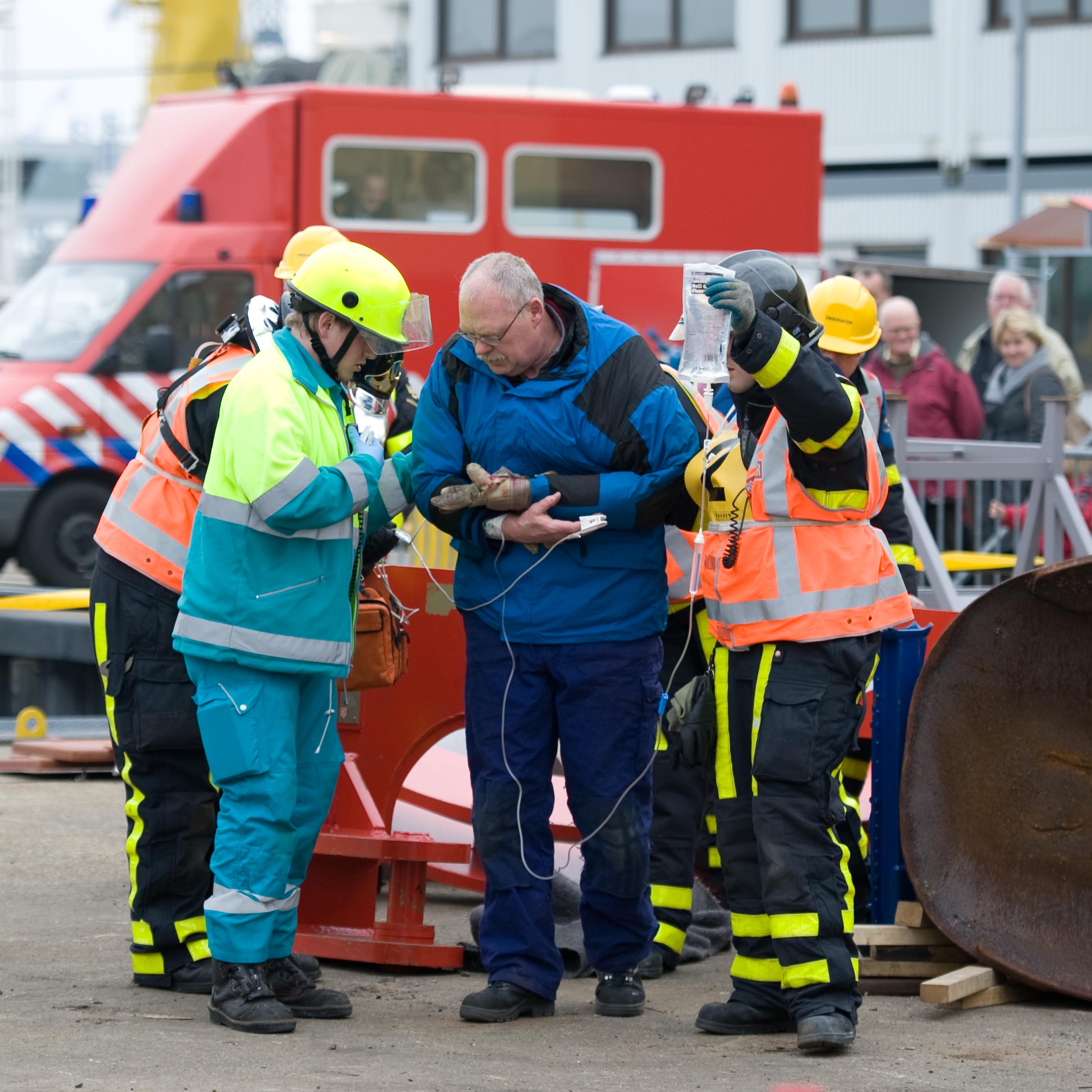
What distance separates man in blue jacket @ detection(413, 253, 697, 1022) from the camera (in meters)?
4.44

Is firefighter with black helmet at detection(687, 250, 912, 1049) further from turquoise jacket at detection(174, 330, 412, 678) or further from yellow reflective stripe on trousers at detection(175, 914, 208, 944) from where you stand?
yellow reflective stripe on trousers at detection(175, 914, 208, 944)

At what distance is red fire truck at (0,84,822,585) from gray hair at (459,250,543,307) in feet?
22.9

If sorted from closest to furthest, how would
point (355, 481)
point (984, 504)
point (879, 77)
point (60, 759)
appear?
point (355, 481) < point (60, 759) < point (984, 504) < point (879, 77)

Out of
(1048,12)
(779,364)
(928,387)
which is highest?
(1048,12)

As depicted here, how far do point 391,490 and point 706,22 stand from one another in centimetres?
2044

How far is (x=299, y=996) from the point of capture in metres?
4.49

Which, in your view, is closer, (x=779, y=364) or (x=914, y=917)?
(x=779, y=364)

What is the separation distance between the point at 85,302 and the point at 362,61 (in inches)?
170

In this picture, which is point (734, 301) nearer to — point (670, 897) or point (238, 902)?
point (238, 902)

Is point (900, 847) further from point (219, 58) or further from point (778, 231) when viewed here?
point (219, 58)

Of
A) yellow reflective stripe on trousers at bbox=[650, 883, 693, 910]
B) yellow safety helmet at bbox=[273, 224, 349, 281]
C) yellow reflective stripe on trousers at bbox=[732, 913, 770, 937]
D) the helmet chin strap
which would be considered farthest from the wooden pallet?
yellow reflective stripe on trousers at bbox=[732, 913, 770, 937]

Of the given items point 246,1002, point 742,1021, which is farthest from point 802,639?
point 246,1002

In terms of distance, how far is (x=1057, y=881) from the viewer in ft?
15.8

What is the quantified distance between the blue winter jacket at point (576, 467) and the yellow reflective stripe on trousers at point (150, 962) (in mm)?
1263
